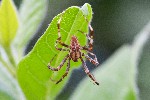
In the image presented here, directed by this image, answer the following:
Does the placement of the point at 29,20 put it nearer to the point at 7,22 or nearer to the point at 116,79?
the point at 7,22

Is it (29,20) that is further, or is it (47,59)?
(29,20)

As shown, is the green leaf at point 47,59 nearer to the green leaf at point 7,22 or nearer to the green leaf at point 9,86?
the green leaf at point 9,86

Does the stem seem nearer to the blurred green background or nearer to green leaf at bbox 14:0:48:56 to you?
green leaf at bbox 14:0:48:56

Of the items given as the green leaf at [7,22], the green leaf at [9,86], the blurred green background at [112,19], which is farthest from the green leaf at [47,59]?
the blurred green background at [112,19]

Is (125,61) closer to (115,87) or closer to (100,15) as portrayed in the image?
(115,87)

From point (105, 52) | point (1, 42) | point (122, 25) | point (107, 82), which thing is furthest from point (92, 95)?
point (122, 25)

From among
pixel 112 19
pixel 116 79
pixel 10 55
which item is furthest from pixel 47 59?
pixel 112 19
